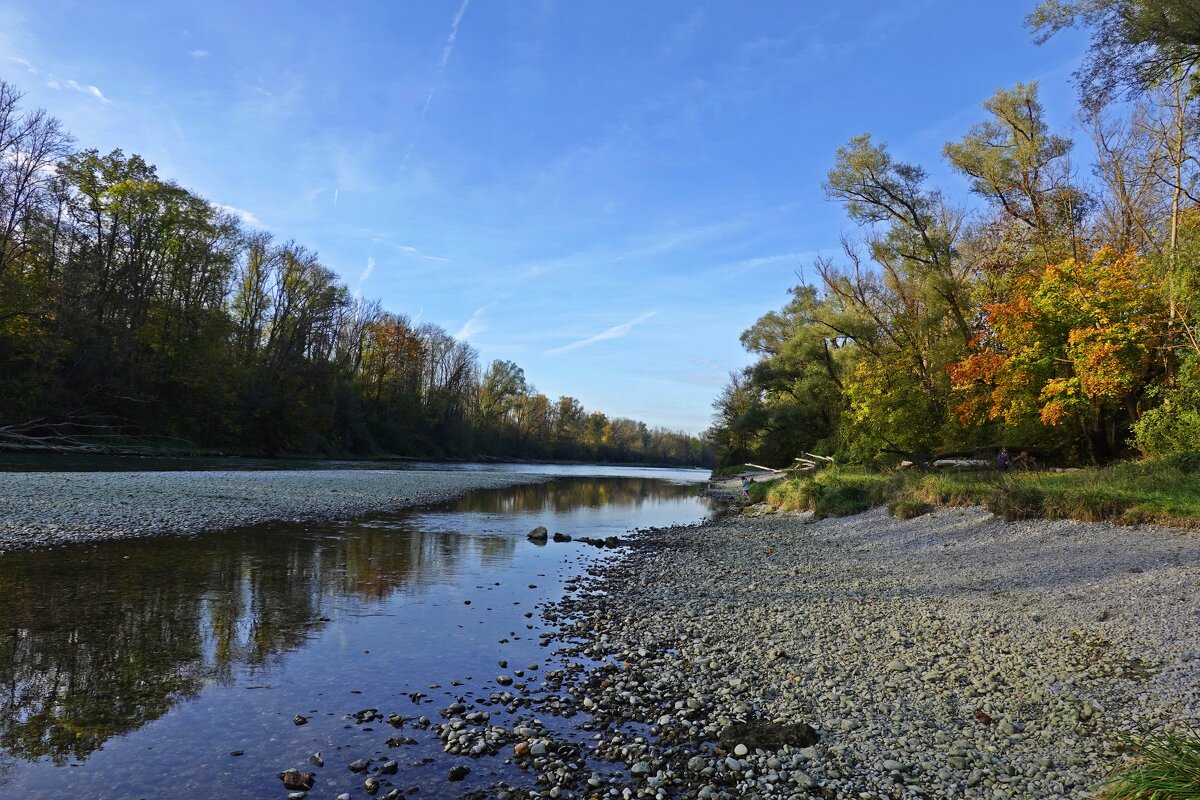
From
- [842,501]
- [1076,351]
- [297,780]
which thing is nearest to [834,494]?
[842,501]

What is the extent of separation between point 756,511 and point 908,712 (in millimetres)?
21824

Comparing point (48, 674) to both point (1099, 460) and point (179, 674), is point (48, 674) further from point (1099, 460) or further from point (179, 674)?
point (1099, 460)

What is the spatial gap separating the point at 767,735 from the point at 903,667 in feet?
7.86

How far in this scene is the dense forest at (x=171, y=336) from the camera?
107ft

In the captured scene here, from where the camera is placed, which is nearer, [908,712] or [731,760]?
[731,760]

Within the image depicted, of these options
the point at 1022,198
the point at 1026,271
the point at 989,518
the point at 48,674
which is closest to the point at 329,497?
the point at 48,674

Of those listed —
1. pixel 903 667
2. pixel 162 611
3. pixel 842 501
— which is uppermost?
pixel 842 501

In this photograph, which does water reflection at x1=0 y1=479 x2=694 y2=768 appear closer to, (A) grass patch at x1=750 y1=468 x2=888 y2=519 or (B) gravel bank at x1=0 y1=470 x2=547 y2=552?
(B) gravel bank at x1=0 y1=470 x2=547 y2=552

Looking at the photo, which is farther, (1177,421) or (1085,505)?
(1177,421)

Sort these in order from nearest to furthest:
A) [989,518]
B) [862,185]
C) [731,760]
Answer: [731,760] < [989,518] < [862,185]

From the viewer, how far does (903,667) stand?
6988 millimetres

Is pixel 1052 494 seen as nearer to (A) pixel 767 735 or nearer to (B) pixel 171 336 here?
(A) pixel 767 735

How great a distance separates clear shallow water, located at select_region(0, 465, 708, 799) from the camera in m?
5.06

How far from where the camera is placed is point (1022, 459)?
23531 mm
